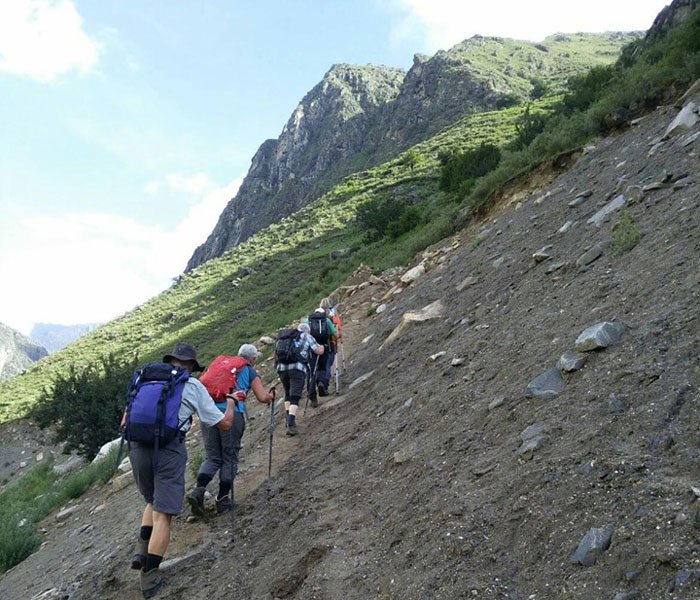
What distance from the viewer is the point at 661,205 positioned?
6.57 meters

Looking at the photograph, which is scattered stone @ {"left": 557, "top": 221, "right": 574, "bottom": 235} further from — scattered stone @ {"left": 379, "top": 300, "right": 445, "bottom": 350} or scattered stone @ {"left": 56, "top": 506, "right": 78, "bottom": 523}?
scattered stone @ {"left": 56, "top": 506, "right": 78, "bottom": 523}

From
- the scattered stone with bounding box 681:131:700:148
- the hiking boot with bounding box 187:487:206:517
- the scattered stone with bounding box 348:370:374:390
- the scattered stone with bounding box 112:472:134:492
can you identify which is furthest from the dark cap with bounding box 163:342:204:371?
the scattered stone with bounding box 681:131:700:148

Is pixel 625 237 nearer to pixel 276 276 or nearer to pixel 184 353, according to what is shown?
pixel 184 353

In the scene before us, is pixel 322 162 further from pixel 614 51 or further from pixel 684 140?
pixel 684 140

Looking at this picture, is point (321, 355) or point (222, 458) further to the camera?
point (321, 355)

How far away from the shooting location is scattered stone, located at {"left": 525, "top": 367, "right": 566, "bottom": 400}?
13.5ft

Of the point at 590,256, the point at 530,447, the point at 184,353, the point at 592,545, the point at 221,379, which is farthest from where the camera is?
the point at 590,256

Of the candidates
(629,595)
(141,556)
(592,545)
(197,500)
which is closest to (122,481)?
(197,500)

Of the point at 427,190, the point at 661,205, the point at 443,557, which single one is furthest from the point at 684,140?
the point at 427,190

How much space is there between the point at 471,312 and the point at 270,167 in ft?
427

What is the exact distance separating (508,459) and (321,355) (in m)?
6.14

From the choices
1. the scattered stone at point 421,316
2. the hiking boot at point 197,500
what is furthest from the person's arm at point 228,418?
the scattered stone at point 421,316

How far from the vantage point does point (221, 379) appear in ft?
19.1

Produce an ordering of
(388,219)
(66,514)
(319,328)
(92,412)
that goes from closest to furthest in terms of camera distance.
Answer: (319,328) → (66,514) → (92,412) → (388,219)
